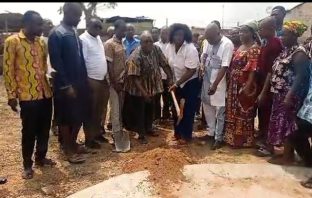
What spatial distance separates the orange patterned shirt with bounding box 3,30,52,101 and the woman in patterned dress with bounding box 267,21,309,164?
111 inches

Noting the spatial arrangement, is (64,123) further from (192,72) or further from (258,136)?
(258,136)

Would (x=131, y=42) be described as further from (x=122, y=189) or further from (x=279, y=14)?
(x=122, y=189)

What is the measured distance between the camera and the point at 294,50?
14.6ft

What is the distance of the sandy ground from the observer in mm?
4199

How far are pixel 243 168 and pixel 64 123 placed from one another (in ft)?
7.54

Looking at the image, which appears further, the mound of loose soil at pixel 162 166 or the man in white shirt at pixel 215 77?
the man in white shirt at pixel 215 77

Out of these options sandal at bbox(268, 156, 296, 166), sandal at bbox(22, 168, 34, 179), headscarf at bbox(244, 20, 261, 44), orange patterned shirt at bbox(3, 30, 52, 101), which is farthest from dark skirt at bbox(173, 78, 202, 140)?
sandal at bbox(22, 168, 34, 179)

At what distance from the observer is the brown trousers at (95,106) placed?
534 centimetres

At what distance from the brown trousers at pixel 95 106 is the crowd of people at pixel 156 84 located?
0.6 inches

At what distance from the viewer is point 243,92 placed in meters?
5.22

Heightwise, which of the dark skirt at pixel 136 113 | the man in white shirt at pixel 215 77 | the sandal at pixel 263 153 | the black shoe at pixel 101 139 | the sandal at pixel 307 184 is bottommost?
the black shoe at pixel 101 139

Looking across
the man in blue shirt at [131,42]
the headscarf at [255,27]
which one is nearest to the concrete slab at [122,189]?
the headscarf at [255,27]

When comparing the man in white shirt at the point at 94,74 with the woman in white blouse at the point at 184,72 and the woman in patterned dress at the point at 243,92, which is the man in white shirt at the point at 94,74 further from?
the woman in patterned dress at the point at 243,92

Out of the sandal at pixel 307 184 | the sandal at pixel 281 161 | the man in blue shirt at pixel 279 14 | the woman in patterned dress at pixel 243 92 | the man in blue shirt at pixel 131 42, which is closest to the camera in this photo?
the sandal at pixel 307 184
